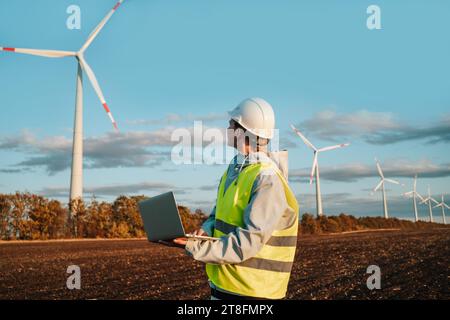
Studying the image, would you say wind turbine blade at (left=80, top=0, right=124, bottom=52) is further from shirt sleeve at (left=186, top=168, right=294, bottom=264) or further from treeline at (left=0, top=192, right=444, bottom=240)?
shirt sleeve at (left=186, top=168, right=294, bottom=264)

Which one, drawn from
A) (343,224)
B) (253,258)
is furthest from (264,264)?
(343,224)

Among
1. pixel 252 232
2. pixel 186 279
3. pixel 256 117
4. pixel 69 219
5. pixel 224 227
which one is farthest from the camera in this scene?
pixel 69 219

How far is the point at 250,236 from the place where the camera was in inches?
121

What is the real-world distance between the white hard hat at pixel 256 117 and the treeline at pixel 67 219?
38.8 meters

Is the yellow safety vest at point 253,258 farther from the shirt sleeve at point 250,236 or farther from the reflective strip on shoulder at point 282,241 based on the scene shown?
the shirt sleeve at point 250,236

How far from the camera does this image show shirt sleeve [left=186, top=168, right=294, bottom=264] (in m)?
3.07

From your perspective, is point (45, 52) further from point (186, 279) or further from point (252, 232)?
point (252, 232)

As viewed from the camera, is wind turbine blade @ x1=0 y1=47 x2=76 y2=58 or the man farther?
wind turbine blade @ x1=0 y1=47 x2=76 y2=58

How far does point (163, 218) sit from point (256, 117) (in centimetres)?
110

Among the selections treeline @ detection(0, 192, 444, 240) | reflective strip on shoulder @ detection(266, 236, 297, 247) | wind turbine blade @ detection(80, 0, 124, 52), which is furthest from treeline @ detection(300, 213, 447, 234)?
reflective strip on shoulder @ detection(266, 236, 297, 247)

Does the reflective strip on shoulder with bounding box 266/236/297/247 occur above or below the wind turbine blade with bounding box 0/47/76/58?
below

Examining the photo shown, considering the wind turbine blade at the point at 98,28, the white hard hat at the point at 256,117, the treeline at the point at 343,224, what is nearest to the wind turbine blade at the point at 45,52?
the wind turbine blade at the point at 98,28

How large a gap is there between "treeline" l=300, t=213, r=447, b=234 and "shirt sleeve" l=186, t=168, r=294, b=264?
63852 millimetres

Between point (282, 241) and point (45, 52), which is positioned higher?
point (45, 52)
